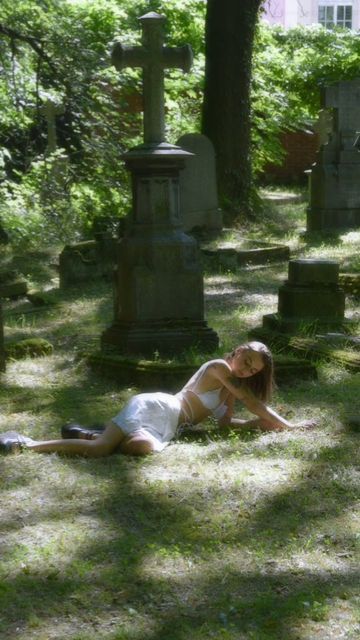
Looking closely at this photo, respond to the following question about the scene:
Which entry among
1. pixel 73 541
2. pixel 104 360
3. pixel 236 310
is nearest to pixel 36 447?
pixel 73 541

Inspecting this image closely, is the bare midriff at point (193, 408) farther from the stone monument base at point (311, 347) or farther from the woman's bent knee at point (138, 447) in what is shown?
the stone monument base at point (311, 347)

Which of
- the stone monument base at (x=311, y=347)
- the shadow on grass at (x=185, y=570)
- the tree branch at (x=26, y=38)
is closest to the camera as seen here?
the shadow on grass at (x=185, y=570)

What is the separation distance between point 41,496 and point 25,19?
11475 millimetres

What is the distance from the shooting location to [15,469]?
5816 mm

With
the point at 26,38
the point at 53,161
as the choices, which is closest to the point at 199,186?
the point at 26,38

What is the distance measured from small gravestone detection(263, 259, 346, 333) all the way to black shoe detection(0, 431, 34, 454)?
3.70 meters

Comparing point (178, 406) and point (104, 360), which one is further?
point (104, 360)

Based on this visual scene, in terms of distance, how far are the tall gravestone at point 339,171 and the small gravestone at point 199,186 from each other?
2.06 meters

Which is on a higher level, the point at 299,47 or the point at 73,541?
the point at 299,47

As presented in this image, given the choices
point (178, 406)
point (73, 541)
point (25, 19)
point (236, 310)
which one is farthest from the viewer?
point (25, 19)

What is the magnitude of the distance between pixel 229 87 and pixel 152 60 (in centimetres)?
790

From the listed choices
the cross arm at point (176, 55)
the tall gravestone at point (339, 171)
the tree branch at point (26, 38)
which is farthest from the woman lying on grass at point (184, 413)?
the tall gravestone at point (339, 171)

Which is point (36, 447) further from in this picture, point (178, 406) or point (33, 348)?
point (33, 348)

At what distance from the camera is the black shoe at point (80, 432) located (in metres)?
6.25
